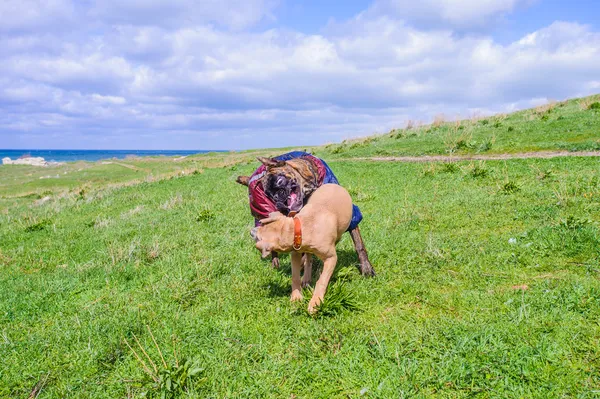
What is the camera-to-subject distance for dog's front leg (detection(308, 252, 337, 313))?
510 cm

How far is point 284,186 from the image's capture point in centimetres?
516

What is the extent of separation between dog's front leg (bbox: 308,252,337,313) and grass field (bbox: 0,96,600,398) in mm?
185

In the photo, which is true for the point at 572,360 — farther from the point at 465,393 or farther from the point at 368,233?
the point at 368,233

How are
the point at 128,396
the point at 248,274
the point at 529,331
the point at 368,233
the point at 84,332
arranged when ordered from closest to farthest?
the point at 128,396 < the point at 529,331 < the point at 84,332 < the point at 248,274 < the point at 368,233

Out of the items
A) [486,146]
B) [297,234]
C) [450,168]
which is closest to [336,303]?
[297,234]

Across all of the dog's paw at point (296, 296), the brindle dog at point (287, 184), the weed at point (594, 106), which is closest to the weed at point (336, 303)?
the dog's paw at point (296, 296)

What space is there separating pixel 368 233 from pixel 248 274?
10.1 ft

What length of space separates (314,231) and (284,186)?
0.76 metres

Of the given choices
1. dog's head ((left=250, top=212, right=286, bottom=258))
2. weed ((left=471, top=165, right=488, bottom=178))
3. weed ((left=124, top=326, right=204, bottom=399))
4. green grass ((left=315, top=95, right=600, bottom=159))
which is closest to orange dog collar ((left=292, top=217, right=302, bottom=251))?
dog's head ((left=250, top=212, right=286, bottom=258))

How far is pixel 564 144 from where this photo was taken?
576 inches

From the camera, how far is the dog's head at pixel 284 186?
16.7 feet

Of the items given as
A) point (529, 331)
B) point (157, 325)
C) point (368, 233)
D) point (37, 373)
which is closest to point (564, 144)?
point (368, 233)

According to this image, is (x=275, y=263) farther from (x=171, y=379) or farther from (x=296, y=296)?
(x=171, y=379)

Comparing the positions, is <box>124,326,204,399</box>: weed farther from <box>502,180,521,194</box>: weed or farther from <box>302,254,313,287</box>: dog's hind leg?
<box>502,180,521,194</box>: weed
